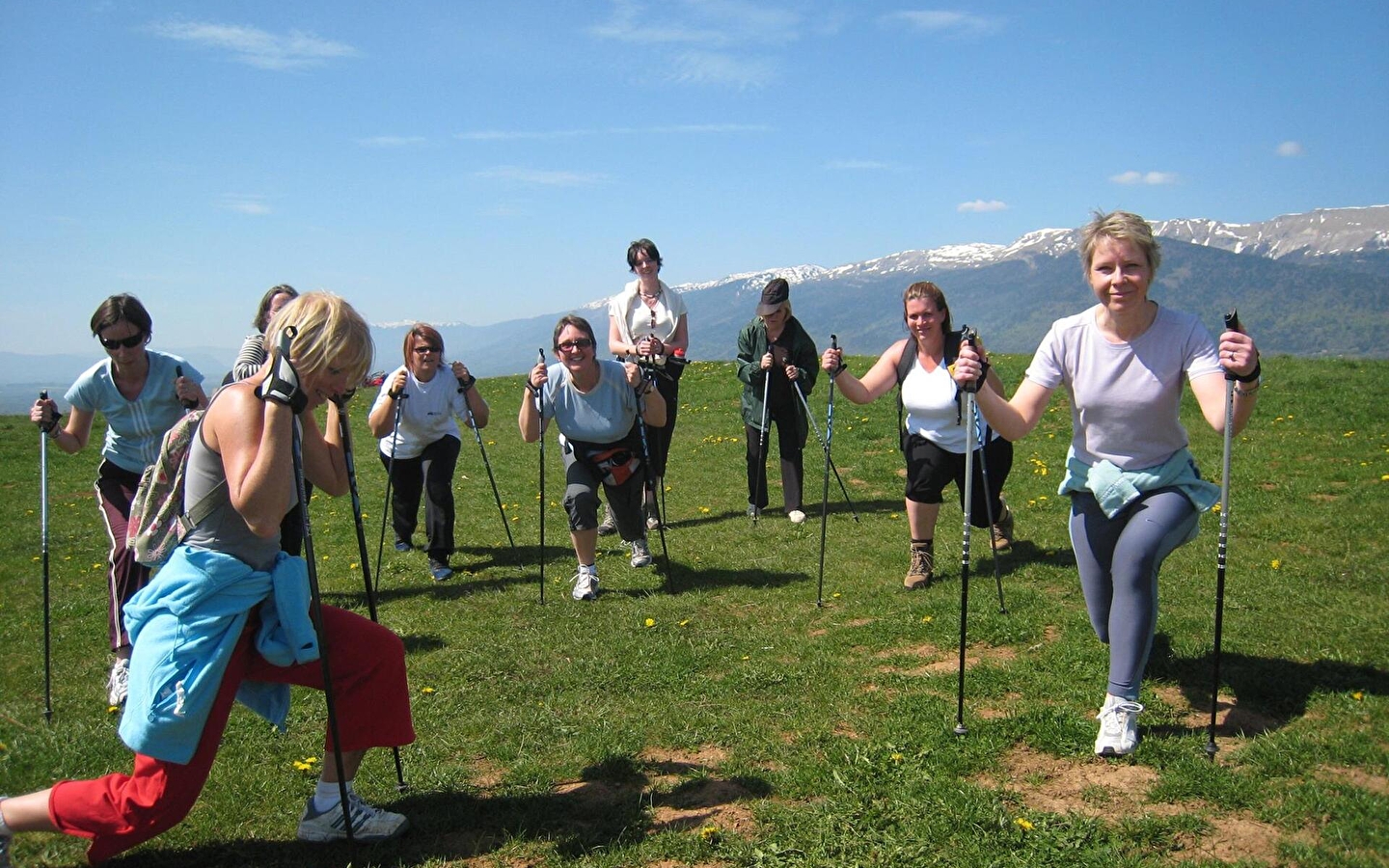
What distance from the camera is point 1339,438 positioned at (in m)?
13.0

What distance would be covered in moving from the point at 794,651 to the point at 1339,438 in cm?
1068

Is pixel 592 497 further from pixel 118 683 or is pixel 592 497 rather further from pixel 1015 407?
pixel 1015 407

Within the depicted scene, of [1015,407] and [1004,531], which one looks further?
[1004,531]

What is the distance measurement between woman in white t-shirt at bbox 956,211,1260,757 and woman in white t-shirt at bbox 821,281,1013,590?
7.91ft

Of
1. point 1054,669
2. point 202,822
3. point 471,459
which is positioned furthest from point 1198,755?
point 471,459

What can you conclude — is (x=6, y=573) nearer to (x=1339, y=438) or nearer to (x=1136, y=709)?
(x=1136, y=709)

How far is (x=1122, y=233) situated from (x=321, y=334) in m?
3.59

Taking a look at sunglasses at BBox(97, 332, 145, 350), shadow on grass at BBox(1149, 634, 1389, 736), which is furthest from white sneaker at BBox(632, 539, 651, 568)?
shadow on grass at BBox(1149, 634, 1389, 736)

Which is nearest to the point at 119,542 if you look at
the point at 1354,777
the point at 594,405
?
the point at 594,405

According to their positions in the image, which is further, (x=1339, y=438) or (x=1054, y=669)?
(x=1339, y=438)

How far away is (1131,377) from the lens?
4598mm

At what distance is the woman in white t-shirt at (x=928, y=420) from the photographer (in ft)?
24.0

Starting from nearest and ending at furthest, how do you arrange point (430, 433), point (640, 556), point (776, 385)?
point (640, 556), point (430, 433), point (776, 385)

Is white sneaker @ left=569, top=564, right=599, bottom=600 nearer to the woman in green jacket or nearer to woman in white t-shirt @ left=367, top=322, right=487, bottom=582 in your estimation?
woman in white t-shirt @ left=367, top=322, right=487, bottom=582
